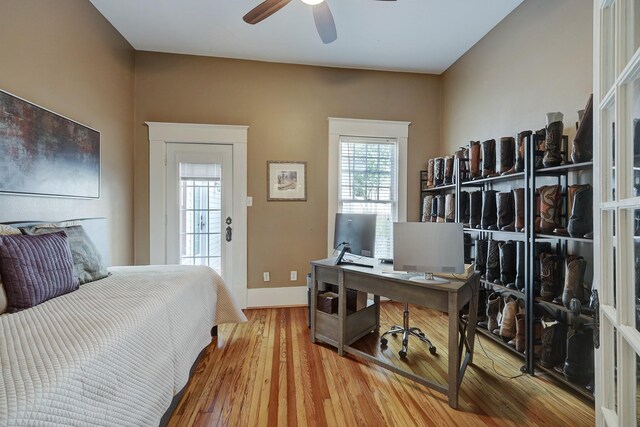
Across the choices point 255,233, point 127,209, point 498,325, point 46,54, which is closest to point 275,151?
point 255,233

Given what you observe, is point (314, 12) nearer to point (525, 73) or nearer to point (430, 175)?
point (525, 73)

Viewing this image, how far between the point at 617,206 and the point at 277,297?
3213mm

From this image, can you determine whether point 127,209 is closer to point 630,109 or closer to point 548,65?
point 630,109

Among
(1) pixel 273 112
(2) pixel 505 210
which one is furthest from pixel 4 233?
(2) pixel 505 210

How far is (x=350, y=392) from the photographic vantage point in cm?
184

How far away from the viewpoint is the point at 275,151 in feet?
11.4

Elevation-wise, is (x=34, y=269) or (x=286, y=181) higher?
(x=286, y=181)

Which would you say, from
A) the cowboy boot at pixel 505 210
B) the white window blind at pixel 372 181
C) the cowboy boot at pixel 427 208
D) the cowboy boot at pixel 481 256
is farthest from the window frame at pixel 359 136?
the cowboy boot at pixel 505 210

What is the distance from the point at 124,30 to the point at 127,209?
186 centimetres

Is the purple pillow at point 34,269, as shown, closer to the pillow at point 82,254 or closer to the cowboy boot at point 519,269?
the pillow at point 82,254

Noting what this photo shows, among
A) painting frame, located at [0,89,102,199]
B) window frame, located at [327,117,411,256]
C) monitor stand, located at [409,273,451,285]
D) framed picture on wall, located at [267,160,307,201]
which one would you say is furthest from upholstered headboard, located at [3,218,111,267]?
monitor stand, located at [409,273,451,285]

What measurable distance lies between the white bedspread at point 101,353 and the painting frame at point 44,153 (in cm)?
85

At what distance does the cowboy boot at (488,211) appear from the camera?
8.06ft

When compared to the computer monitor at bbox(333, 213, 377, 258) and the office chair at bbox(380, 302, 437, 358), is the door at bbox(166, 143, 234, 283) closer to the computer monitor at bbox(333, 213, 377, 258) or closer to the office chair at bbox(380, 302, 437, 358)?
the computer monitor at bbox(333, 213, 377, 258)
